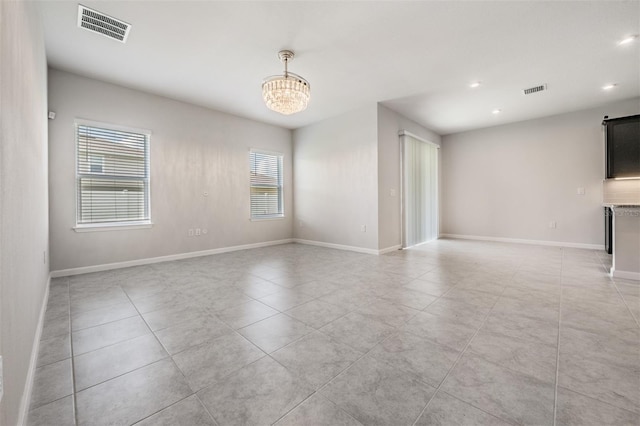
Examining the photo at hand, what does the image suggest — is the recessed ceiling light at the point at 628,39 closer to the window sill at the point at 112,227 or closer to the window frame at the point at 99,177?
the window frame at the point at 99,177

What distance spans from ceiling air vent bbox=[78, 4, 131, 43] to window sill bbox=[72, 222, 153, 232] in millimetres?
2640

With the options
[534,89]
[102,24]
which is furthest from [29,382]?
[534,89]

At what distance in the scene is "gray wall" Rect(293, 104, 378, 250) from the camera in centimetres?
526

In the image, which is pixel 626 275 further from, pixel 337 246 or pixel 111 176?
pixel 111 176

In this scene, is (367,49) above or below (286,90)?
above

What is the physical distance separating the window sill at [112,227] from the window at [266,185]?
2140 millimetres

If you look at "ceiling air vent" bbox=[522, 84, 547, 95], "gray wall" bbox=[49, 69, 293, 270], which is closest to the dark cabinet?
"ceiling air vent" bbox=[522, 84, 547, 95]

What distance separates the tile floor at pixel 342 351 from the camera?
130 cm

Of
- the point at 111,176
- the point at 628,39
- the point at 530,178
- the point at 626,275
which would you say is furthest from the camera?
the point at 530,178

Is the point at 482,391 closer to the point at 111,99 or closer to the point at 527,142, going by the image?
the point at 111,99

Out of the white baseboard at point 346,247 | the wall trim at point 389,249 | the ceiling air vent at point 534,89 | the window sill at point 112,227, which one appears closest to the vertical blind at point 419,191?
the wall trim at point 389,249

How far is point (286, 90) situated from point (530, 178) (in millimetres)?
6149

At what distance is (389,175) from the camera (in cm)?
544

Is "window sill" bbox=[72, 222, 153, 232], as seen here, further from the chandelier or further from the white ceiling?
the chandelier
